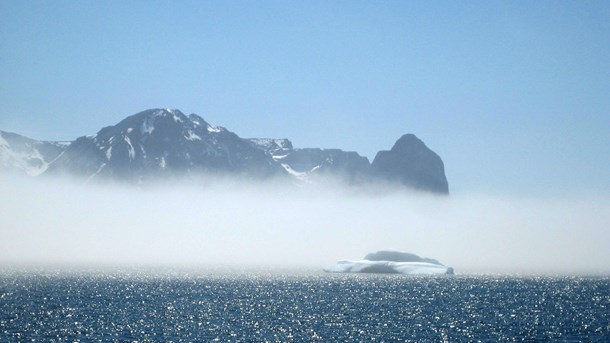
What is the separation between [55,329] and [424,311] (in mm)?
71923

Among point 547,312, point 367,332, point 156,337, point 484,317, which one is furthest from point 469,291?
point 156,337

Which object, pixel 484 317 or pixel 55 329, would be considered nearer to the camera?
pixel 55 329

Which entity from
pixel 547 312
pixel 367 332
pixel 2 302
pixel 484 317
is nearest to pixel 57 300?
pixel 2 302

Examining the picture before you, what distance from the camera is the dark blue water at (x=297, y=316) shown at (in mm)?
99750

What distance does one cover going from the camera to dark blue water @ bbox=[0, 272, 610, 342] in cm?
9975

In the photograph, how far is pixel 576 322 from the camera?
4707 inches

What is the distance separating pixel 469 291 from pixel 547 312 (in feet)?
201

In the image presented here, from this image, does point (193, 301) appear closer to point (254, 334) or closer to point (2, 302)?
point (2, 302)

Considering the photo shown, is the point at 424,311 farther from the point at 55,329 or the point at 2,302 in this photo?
the point at 2,302

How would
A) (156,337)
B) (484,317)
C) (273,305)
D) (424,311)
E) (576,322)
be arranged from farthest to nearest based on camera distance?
(273,305)
(424,311)
(484,317)
(576,322)
(156,337)

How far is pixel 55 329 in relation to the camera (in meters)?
101

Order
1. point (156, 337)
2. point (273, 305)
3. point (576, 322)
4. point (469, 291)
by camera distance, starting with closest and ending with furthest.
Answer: point (156, 337) → point (576, 322) → point (273, 305) → point (469, 291)

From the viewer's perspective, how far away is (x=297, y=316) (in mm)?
126062

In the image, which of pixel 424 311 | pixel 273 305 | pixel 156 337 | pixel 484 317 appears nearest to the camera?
pixel 156 337
